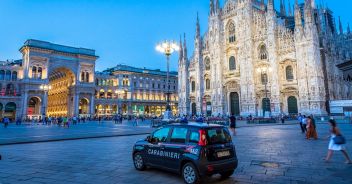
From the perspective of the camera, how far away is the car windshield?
5122 mm

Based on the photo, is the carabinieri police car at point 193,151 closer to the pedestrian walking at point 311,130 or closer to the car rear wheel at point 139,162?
the car rear wheel at point 139,162

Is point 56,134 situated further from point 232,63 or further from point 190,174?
point 232,63

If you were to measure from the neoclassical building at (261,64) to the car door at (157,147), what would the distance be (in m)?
28.8

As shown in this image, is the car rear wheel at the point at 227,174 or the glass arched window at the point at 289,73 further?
the glass arched window at the point at 289,73

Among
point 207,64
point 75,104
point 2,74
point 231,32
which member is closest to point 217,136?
point 231,32

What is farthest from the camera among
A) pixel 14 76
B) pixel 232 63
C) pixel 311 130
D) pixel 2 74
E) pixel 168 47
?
pixel 14 76

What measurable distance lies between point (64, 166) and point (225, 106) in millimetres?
41810

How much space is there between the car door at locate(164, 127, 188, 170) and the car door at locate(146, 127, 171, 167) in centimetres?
17

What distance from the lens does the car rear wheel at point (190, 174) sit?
4.84 meters

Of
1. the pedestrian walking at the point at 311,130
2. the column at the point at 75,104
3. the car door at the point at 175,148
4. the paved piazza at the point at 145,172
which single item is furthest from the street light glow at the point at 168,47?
the column at the point at 75,104

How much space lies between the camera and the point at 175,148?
5324 millimetres

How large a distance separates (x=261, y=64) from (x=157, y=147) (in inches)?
1547

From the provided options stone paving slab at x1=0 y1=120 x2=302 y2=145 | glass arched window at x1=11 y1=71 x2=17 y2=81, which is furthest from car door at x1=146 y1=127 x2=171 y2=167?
glass arched window at x1=11 y1=71 x2=17 y2=81

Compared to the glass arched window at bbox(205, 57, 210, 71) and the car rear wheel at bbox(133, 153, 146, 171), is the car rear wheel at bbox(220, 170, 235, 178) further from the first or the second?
the glass arched window at bbox(205, 57, 210, 71)
